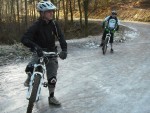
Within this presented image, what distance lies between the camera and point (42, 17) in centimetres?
759

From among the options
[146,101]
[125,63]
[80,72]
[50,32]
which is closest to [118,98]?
[146,101]

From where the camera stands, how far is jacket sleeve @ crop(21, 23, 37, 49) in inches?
287

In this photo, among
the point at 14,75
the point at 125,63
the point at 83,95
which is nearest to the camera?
the point at 83,95

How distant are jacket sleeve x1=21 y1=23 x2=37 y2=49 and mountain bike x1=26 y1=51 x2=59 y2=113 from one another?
0.29 m

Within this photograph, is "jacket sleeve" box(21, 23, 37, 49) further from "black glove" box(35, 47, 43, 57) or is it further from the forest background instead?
the forest background

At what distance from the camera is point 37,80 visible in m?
7.02

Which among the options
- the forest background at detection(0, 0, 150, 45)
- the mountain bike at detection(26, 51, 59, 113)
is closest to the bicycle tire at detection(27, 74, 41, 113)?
the mountain bike at detection(26, 51, 59, 113)

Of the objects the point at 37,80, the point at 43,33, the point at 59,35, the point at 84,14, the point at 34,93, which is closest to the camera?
the point at 34,93

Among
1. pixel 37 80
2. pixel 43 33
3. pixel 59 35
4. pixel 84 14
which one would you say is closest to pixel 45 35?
pixel 43 33

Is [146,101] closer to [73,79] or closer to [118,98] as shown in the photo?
[118,98]

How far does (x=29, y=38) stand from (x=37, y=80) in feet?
3.09

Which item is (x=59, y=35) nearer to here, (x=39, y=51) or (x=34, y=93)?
(x=39, y=51)

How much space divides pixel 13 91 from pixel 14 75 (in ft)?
7.55

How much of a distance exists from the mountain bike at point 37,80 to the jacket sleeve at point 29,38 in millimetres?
289
